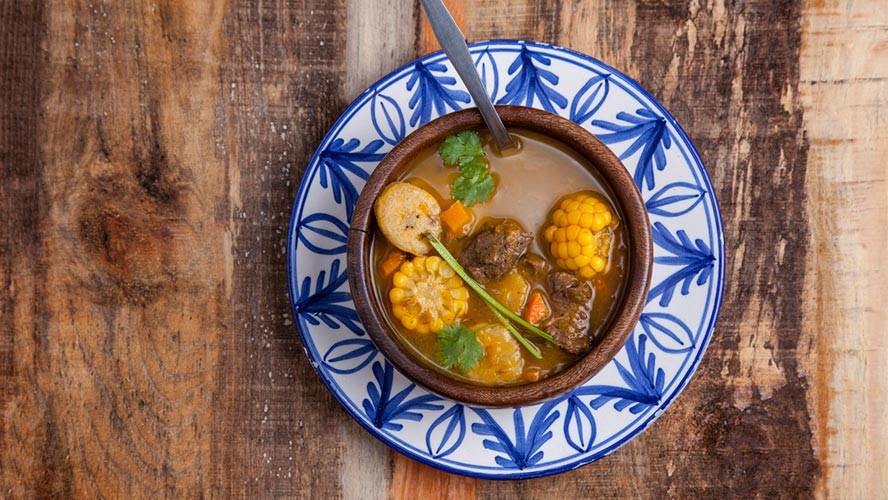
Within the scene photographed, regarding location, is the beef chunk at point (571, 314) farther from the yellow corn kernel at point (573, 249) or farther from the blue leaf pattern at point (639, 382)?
the blue leaf pattern at point (639, 382)

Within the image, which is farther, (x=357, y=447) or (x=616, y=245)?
(x=357, y=447)

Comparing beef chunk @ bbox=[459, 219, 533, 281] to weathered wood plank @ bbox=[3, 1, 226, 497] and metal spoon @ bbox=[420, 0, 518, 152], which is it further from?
weathered wood plank @ bbox=[3, 1, 226, 497]

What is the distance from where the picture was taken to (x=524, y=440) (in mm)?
2004

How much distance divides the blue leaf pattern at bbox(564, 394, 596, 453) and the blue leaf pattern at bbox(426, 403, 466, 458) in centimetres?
31

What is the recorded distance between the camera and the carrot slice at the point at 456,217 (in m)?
1.82

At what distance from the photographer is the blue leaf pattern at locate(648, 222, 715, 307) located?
1970mm

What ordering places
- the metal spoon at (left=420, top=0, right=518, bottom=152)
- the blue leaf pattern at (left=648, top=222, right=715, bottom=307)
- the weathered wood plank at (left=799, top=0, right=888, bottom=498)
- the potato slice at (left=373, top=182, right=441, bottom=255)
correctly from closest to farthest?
the metal spoon at (left=420, top=0, right=518, bottom=152) → the potato slice at (left=373, top=182, right=441, bottom=255) → the blue leaf pattern at (left=648, top=222, right=715, bottom=307) → the weathered wood plank at (left=799, top=0, right=888, bottom=498)

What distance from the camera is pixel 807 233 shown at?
7.09 ft

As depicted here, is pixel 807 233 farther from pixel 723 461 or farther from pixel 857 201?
pixel 723 461

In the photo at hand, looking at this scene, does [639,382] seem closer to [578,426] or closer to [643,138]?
[578,426]

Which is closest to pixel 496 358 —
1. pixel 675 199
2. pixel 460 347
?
pixel 460 347

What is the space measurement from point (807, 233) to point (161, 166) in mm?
2094

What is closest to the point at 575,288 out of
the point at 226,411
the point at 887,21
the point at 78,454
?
the point at 226,411

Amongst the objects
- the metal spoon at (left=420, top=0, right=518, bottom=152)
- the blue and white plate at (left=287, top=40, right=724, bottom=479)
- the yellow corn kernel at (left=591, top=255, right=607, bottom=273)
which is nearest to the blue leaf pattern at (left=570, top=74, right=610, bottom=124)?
the blue and white plate at (left=287, top=40, right=724, bottom=479)
